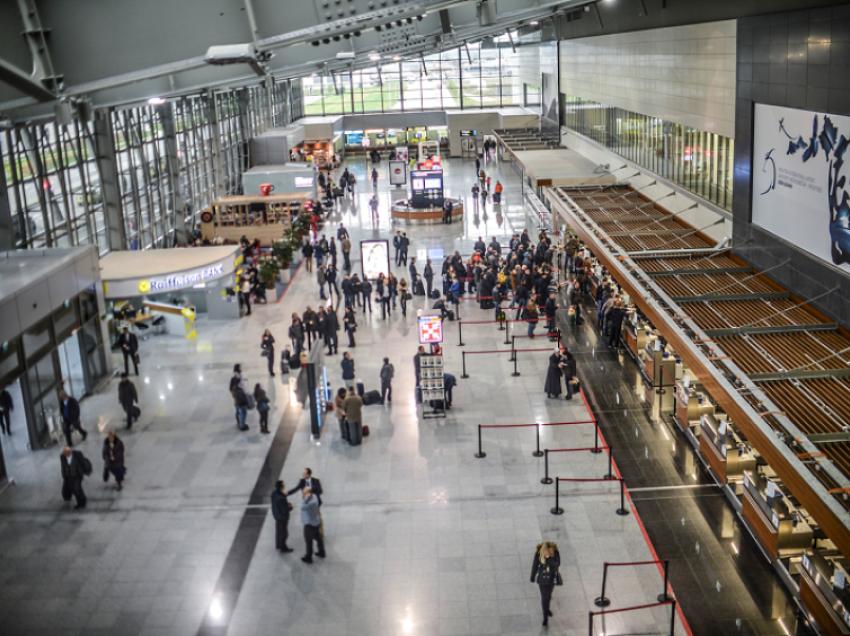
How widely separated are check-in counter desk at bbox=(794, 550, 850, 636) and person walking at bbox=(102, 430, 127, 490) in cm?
1030

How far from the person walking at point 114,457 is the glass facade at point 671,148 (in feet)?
44.3

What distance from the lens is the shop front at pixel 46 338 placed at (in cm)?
1500

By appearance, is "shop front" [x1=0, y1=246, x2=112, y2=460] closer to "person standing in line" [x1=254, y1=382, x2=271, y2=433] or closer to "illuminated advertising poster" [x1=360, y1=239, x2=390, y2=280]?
"person standing in line" [x1=254, y1=382, x2=271, y2=433]

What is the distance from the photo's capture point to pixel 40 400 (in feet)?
53.0

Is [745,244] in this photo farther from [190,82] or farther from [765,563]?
[190,82]

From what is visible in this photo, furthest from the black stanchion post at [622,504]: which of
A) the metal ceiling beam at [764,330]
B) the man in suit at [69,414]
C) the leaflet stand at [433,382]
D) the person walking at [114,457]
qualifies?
the man in suit at [69,414]

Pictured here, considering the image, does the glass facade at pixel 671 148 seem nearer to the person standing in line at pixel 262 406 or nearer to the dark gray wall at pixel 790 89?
the dark gray wall at pixel 790 89

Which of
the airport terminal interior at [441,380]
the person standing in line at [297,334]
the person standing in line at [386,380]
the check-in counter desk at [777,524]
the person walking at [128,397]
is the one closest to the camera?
the airport terminal interior at [441,380]

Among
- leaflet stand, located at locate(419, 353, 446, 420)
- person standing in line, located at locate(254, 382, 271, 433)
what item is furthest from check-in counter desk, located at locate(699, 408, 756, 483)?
person standing in line, located at locate(254, 382, 271, 433)

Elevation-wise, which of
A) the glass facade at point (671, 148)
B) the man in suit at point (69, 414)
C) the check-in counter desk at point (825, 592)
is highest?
the glass facade at point (671, 148)

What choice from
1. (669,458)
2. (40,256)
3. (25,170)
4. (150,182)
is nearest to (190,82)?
(40,256)

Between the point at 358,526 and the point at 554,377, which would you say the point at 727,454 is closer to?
the point at 554,377

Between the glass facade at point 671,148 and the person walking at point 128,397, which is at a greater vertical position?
the glass facade at point 671,148

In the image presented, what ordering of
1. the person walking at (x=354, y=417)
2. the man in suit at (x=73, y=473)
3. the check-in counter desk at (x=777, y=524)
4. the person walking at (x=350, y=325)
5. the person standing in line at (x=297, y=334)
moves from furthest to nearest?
the person walking at (x=350, y=325) → the person standing in line at (x=297, y=334) → the person walking at (x=354, y=417) → the man in suit at (x=73, y=473) → the check-in counter desk at (x=777, y=524)
